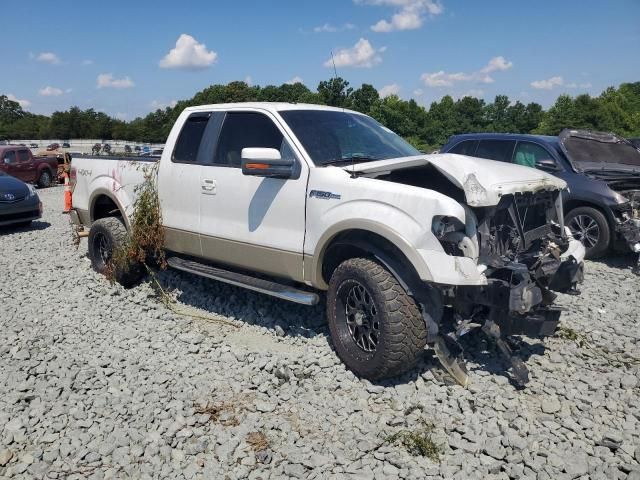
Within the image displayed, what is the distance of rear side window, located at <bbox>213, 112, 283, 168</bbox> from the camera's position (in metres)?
4.87

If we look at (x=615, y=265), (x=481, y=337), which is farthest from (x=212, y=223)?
(x=615, y=265)

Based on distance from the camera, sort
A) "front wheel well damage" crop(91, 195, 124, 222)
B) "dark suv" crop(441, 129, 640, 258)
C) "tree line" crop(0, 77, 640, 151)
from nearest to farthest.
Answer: "front wheel well damage" crop(91, 195, 124, 222) → "dark suv" crop(441, 129, 640, 258) → "tree line" crop(0, 77, 640, 151)

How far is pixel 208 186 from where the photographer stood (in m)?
5.17

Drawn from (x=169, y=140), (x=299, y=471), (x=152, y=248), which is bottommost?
(x=299, y=471)

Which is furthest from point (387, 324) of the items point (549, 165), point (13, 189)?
point (13, 189)

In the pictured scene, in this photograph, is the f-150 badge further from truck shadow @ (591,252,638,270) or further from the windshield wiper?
truck shadow @ (591,252,638,270)

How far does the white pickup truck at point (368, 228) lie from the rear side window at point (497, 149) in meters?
3.80

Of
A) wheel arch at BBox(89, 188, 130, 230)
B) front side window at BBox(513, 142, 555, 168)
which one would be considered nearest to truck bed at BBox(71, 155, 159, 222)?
wheel arch at BBox(89, 188, 130, 230)

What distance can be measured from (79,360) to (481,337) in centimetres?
349

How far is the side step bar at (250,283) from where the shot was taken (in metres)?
4.43

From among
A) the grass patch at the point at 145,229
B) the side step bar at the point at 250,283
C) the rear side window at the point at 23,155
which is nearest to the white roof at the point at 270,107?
the grass patch at the point at 145,229

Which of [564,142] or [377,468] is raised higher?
[564,142]

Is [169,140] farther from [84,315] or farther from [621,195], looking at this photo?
[621,195]

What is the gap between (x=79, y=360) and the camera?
4.43 metres
